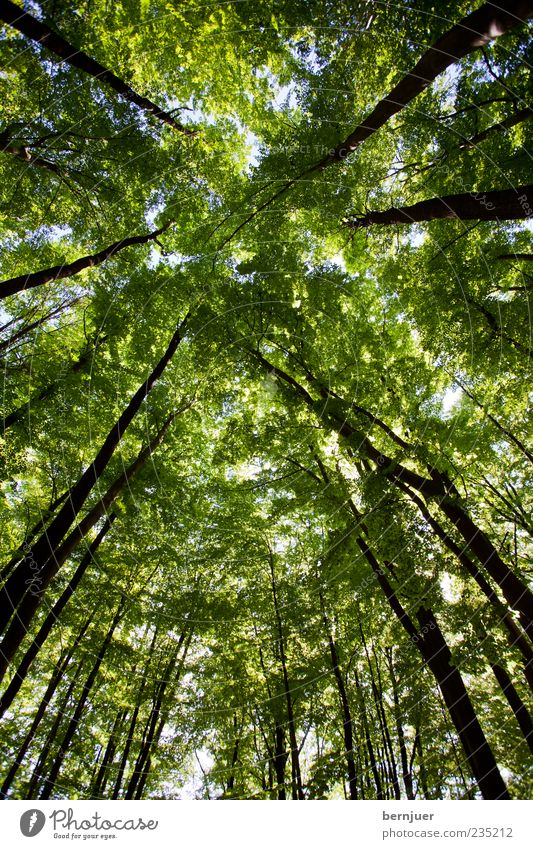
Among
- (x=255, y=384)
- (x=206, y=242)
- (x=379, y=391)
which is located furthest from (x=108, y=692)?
(x=206, y=242)

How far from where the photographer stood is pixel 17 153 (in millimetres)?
6941

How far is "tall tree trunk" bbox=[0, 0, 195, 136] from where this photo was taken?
609 cm

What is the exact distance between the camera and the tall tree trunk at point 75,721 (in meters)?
11.4

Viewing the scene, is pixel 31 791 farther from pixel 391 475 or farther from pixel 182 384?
pixel 391 475

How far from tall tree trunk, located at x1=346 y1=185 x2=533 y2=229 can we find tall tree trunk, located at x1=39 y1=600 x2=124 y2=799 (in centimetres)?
1319

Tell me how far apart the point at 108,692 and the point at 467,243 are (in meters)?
17.3

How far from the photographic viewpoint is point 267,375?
36.3 feet

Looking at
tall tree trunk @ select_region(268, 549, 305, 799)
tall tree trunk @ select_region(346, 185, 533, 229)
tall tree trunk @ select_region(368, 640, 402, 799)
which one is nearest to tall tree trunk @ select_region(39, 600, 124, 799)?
tall tree trunk @ select_region(268, 549, 305, 799)

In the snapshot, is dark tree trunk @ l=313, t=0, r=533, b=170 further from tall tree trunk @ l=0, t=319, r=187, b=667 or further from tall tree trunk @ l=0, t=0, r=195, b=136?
tall tree trunk @ l=0, t=319, r=187, b=667

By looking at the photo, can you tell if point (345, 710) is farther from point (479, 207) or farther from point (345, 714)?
point (479, 207)
